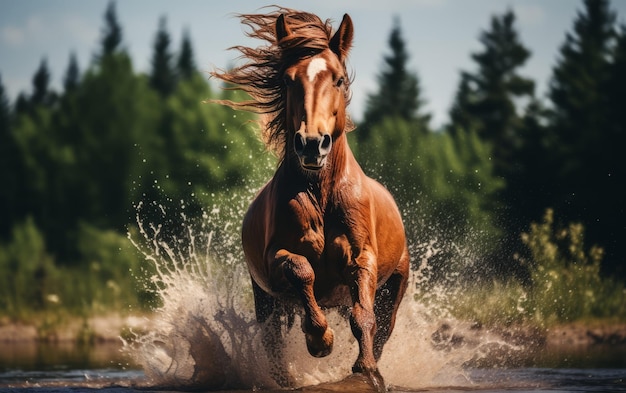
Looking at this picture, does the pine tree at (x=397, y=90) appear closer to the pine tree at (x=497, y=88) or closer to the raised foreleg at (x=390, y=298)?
the pine tree at (x=497, y=88)

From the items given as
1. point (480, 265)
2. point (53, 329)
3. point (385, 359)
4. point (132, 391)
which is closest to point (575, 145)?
point (480, 265)

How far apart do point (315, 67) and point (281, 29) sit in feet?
2.11

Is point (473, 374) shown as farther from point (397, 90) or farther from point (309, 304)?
point (397, 90)

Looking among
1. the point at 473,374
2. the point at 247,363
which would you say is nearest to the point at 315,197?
the point at 247,363

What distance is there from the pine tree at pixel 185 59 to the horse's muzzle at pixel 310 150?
229 ft

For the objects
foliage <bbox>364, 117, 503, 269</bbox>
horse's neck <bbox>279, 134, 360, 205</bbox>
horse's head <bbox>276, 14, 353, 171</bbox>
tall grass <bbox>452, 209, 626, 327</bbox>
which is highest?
foliage <bbox>364, 117, 503, 269</bbox>

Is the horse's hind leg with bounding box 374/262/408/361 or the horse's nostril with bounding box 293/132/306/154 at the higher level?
the horse's nostril with bounding box 293/132/306/154

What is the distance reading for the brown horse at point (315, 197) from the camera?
731 centimetres

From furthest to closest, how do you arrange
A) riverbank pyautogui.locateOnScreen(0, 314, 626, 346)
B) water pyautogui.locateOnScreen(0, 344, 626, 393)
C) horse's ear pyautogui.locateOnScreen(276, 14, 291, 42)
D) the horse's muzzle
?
riverbank pyautogui.locateOnScreen(0, 314, 626, 346) < water pyautogui.locateOnScreen(0, 344, 626, 393) < horse's ear pyautogui.locateOnScreen(276, 14, 291, 42) < the horse's muzzle

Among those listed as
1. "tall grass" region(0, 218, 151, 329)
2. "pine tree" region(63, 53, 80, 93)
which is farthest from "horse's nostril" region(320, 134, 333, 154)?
"pine tree" region(63, 53, 80, 93)

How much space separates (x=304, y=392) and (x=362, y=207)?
145 centimetres

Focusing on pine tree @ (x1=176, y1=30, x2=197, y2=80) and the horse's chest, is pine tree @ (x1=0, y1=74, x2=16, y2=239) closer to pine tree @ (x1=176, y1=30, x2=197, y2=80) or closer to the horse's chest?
pine tree @ (x1=176, y1=30, x2=197, y2=80)

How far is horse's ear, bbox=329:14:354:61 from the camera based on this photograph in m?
7.96

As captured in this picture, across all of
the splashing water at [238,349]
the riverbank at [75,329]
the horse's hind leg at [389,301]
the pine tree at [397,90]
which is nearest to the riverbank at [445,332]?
the riverbank at [75,329]
